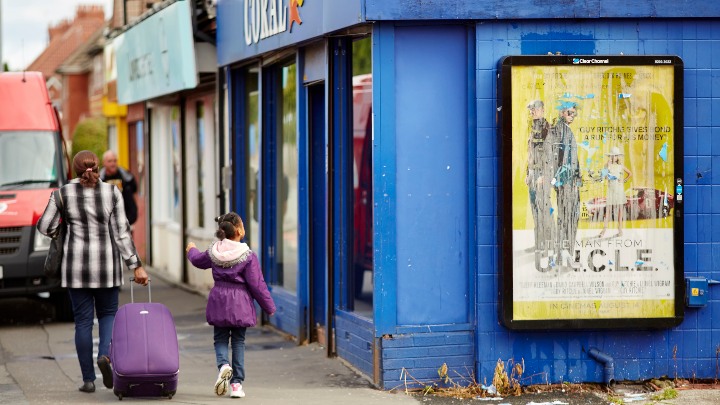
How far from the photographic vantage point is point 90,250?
382 inches

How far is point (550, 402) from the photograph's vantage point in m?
9.11

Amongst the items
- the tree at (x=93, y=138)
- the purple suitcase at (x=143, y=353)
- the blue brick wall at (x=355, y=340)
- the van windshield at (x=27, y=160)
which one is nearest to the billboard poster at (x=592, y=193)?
the blue brick wall at (x=355, y=340)

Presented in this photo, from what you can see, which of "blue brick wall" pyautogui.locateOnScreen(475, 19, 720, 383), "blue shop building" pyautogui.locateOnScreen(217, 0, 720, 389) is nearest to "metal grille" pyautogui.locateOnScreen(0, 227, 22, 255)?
"blue shop building" pyautogui.locateOnScreen(217, 0, 720, 389)

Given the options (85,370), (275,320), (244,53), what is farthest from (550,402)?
(244,53)

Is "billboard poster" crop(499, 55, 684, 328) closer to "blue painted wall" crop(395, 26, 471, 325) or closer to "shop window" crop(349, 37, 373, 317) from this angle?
"blue painted wall" crop(395, 26, 471, 325)

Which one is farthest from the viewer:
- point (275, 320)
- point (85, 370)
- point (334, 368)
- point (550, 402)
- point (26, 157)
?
point (26, 157)

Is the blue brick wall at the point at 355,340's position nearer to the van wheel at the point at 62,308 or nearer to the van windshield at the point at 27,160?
the van wheel at the point at 62,308

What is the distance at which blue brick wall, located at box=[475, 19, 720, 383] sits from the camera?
31.0 feet

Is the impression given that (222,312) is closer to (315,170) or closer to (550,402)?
(550,402)

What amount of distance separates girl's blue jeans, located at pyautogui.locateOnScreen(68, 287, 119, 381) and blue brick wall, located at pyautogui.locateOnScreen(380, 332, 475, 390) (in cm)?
201

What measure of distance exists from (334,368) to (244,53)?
439cm

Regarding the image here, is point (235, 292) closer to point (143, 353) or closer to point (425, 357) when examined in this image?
point (143, 353)

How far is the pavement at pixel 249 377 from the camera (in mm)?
9250

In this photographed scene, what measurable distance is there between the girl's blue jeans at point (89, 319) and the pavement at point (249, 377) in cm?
25
